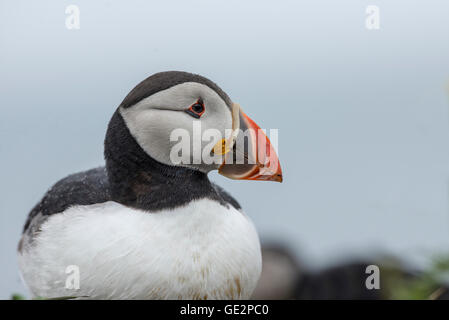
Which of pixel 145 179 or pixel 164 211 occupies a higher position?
pixel 145 179

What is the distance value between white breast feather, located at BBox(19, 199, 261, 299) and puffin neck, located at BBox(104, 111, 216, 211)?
4 cm

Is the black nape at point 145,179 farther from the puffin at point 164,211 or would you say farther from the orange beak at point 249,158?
the orange beak at point 249,158

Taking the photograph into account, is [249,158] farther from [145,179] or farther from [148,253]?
[148,253]

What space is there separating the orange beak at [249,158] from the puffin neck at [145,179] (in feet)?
0.42

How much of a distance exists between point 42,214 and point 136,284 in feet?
2.02

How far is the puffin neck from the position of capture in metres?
1.81

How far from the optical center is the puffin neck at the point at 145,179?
5.95ft

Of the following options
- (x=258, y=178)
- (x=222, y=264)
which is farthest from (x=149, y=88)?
(x=222, y=264)

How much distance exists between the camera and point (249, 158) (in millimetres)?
1908

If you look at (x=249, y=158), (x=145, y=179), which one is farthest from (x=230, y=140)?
(x=145, y=179)

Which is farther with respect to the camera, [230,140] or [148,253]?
[230,140]

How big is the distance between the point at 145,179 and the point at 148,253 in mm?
270
